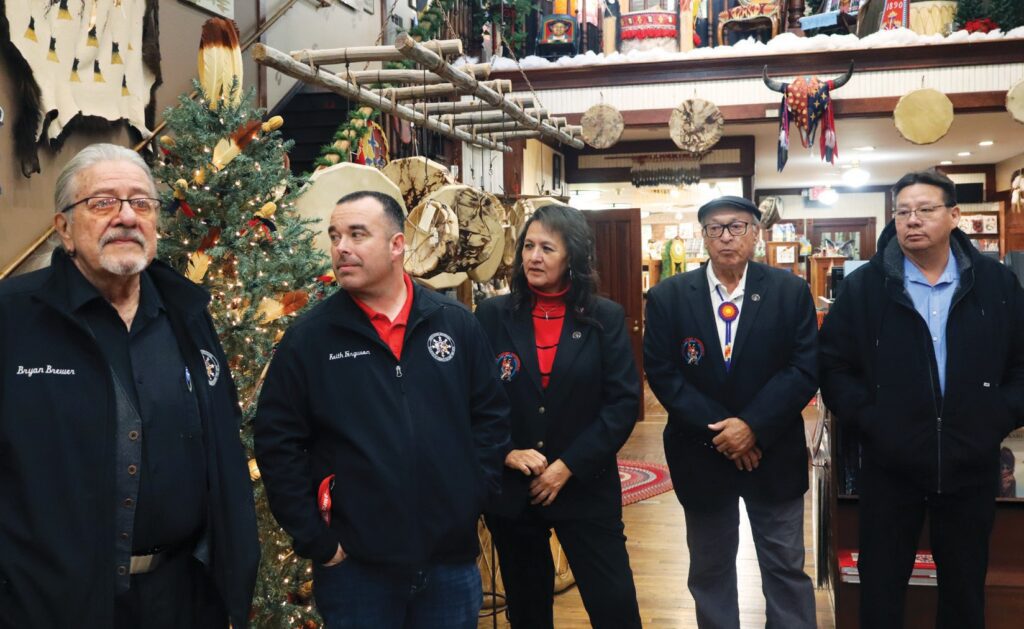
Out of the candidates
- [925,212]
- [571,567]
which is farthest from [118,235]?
[925,212]

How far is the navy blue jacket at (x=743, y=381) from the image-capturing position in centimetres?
286

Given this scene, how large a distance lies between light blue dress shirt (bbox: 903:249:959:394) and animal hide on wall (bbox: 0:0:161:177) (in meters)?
3.89

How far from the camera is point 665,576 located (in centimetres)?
454

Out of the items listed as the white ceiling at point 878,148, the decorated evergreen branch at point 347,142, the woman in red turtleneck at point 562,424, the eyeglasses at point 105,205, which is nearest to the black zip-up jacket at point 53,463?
the eyeglasses at point 105,205

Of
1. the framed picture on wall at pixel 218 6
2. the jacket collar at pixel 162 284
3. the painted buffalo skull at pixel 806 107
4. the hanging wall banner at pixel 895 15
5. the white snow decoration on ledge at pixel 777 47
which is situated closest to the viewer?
the jacket collar at pixel 162 284

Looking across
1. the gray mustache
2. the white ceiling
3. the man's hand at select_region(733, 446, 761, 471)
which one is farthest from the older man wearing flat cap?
the white ceiling

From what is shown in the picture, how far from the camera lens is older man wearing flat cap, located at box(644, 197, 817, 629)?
286 cm

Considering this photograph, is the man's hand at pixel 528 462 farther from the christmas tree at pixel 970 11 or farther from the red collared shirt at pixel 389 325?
the christmas tree at pixel 970 11

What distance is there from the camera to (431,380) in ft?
6.97

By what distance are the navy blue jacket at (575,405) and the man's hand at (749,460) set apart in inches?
15.7

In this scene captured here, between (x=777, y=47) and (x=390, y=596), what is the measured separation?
7.86 metres

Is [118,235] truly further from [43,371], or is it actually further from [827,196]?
[827,196]

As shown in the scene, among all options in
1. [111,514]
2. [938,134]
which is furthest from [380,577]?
[938,134]

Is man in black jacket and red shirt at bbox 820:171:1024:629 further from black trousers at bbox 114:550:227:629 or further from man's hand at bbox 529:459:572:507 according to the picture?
black trousers at bbox 114:550:227:629
